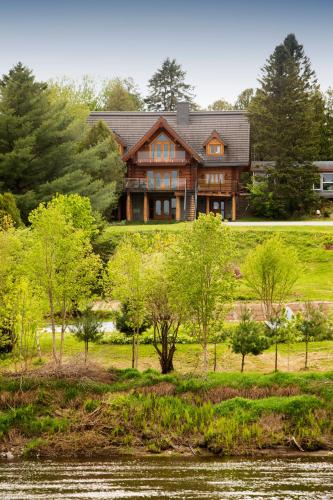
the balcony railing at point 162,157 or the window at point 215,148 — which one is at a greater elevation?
the window at point 215,148

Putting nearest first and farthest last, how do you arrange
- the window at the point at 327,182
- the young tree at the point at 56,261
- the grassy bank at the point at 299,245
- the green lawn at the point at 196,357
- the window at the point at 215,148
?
the young tree at the point at 56,261 → the green lawn at the point at 196,357 → the grassy bank at the point at 299,245 → the window at the point at 215,148 → the window at the point at 327,182

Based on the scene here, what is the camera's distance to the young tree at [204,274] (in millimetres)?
28297

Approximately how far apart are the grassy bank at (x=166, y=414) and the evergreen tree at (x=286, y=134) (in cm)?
3352

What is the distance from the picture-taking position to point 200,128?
65000mm

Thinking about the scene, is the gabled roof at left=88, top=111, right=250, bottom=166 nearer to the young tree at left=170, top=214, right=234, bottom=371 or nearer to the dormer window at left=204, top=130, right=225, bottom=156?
the dormer window at left=204, top=130, right=225, bottom=156

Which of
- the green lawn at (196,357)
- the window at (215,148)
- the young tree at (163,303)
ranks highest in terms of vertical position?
the window at (215,148)

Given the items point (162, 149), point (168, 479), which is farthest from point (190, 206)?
point (168, 479)

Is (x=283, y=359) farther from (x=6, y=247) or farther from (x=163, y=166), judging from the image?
(x=163, y=166)

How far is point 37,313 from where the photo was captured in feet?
91.9

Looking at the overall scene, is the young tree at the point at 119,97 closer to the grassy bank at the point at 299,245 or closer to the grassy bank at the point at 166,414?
the grassy bank at the point at 299,245

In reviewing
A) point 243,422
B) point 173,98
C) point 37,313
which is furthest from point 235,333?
point 173,98

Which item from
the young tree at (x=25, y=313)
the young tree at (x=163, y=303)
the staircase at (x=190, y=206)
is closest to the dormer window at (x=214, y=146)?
the staircase at (x=190, y=206)

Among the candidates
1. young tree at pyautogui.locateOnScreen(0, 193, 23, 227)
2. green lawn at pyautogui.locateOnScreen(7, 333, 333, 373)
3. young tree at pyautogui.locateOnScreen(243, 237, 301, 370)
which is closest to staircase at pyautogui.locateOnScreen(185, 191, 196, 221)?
young tree at pyautogui.locateOnScreen(0, 193, 23, 227)

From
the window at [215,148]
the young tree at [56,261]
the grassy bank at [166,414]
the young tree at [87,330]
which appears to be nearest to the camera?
the grassy bank at [166,414]
